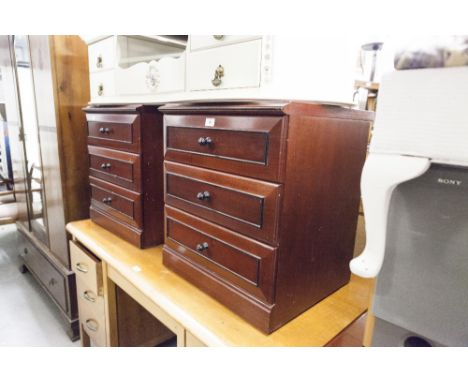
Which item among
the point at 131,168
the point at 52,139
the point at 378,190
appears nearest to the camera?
the point at 378,190

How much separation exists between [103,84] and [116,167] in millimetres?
321

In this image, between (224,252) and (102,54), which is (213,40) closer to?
(224,252)

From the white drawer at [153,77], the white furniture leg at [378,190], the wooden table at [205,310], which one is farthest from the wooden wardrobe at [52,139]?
the white furniture leg at [378,190]

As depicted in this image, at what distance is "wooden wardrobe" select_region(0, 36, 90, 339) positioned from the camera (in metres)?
1.40

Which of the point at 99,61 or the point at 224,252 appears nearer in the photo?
the point at 224,252

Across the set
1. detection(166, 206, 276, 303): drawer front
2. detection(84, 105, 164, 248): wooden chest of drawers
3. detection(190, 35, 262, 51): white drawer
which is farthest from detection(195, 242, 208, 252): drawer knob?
detection(190, 35, 262, 51): white drawer

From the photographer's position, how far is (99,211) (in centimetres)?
133

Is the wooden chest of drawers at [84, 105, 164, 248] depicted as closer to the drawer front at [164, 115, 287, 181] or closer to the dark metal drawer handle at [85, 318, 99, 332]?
the drawer front at [164, 115, 287, 181]

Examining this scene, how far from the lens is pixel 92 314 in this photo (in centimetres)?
132

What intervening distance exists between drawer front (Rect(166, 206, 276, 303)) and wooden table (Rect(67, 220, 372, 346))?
77mm

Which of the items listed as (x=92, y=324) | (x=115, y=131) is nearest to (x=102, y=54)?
(x=115, y=131)

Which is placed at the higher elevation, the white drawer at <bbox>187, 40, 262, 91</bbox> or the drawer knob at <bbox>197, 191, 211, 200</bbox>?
the white drawer at <bbox>187, 40, 262, 91</bbox>

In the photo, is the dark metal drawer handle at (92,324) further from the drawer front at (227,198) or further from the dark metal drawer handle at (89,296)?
the drawer front at (227,198)

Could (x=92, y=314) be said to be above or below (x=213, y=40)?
below
